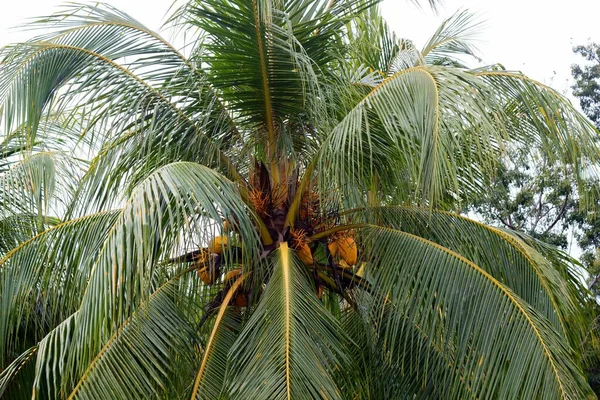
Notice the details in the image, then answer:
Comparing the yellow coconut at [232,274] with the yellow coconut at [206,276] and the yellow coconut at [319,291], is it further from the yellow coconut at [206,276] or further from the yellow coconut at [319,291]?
the yellow coconut at [319,291]

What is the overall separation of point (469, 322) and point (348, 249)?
40.0 inches

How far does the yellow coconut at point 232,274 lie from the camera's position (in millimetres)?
5367

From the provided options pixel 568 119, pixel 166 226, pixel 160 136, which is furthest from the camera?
pixel 160 136

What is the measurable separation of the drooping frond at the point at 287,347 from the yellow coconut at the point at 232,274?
1.44 ft

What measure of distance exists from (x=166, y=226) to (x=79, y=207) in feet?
3.72

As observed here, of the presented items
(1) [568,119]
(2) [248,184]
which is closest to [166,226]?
(2) [248,184]

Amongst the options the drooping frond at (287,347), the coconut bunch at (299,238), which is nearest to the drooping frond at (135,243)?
the drooping frond at (287,347)

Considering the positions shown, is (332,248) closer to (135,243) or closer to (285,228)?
(285,228)

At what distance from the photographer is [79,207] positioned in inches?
220

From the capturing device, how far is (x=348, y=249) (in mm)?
5422

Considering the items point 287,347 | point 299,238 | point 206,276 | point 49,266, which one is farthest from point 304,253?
point 49,266

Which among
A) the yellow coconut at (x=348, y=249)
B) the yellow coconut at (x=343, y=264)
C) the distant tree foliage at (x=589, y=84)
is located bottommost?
the yellow coconut at (x=343, y=264)

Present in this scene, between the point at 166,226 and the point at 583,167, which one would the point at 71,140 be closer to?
the point at 166,226

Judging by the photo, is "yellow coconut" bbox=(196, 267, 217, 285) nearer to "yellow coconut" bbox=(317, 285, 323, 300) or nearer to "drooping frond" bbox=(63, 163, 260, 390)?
"yellow coconut" bbox=(317, 285, 323, 300)
